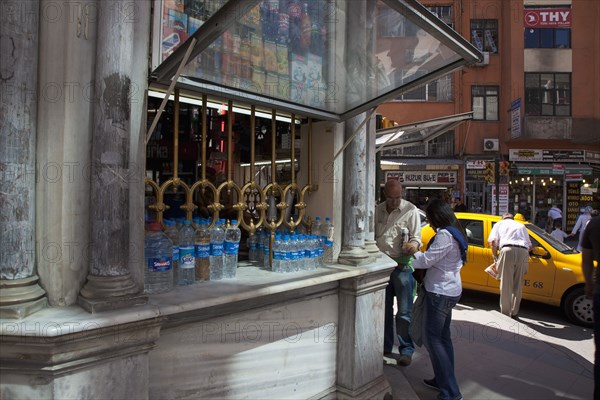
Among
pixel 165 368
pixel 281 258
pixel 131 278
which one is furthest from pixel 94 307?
pixel 281 258

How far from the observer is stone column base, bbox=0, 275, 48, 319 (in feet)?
6.25

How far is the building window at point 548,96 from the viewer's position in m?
21.2

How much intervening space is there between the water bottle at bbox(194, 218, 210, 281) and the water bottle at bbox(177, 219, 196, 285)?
0.09 ft

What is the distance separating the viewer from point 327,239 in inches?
136

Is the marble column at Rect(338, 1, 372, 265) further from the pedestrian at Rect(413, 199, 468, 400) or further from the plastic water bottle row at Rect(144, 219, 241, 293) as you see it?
the plastic water bottle row at Rect(144, 219, 241, 293)

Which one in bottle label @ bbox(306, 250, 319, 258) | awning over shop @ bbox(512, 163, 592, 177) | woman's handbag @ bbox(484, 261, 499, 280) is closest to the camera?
bottle label @ bbox(306, 250, 319, 258)

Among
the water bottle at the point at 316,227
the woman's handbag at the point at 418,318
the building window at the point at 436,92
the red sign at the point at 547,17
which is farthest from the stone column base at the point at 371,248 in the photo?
the red sign at the point at 547,17

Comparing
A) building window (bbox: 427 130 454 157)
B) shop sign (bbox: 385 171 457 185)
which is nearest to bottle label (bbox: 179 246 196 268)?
shop sign (bbox: 385 171 457 185)

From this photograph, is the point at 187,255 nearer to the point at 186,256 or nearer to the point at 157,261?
the point at 186,256

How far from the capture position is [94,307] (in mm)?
2006

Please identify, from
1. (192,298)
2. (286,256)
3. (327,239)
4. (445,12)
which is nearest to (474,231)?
(327,239)

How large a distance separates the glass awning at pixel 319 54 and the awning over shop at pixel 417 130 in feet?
9.05

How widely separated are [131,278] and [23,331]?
0.51 metres

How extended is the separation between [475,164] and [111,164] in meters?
21.1
